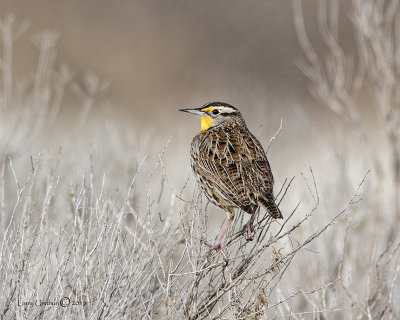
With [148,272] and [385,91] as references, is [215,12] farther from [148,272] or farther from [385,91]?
[148,272]

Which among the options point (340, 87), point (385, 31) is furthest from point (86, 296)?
point (385, 31)

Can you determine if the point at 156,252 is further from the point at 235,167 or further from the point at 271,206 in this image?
the point at 235,167

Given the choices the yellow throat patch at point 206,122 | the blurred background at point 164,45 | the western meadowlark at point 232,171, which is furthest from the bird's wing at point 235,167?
the blurred background at point 164,45

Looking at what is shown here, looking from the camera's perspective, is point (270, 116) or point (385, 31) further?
point (270, 116)

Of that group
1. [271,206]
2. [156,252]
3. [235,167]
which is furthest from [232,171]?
[156,252]

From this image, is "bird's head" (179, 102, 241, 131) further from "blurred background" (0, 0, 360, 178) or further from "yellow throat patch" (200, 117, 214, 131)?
"blurred background" (0, 0, 360, 178)

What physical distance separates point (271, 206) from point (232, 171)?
0.39 meters

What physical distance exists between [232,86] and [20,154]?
19.2ft

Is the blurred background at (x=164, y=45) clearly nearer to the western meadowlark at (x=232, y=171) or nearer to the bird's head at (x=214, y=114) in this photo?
the bird's head at (x=214, y=114)

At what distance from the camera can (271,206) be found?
3.87m

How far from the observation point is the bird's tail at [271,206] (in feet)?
12.4

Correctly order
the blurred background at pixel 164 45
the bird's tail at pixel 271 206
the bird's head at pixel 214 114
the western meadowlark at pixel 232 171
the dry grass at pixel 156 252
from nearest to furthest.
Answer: the dry grass at pixel 156 252 → the bird's tail at pixel 271 206 → the western meadowlark at pixel 232 171 → the bird's head at pixel 214 114 → the blurred background at pixel 164 45

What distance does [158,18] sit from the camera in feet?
66.6

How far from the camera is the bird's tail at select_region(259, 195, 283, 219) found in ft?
12.4
